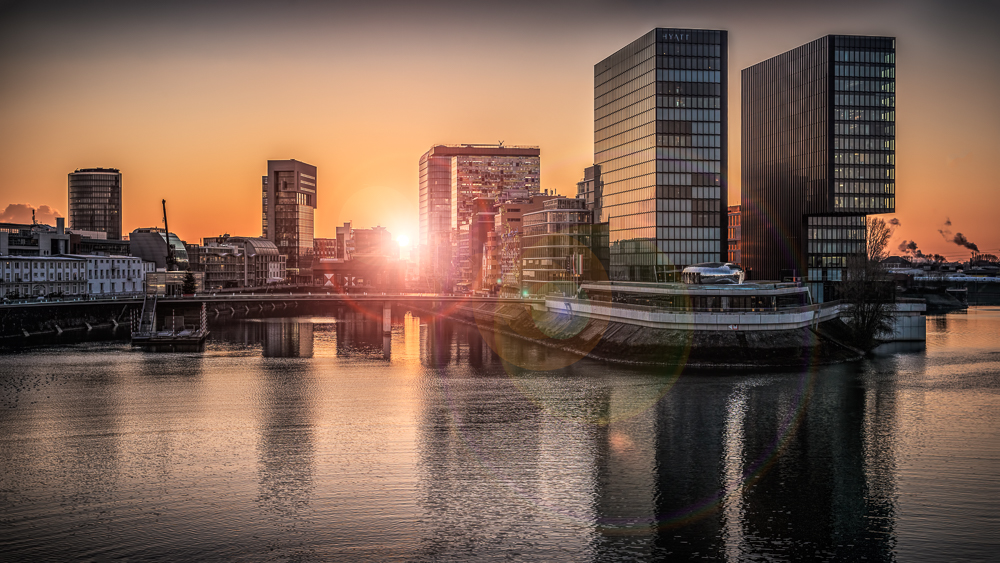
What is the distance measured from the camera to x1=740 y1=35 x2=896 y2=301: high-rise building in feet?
520

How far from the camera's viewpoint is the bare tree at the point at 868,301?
106 metres

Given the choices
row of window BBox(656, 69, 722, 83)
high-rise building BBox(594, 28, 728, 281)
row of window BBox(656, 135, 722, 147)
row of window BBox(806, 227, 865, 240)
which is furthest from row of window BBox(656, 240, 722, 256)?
row of window BBox(656, 69, 722, 83)

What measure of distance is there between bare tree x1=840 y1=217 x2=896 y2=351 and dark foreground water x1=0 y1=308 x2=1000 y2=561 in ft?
86.1

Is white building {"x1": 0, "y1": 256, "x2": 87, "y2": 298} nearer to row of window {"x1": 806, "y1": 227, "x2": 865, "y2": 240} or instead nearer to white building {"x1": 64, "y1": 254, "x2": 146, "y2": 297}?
white building {"x1": 64, "y1": 254, "x2": 146, "y2": 297}

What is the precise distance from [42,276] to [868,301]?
155 metres

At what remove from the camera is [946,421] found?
55.8 meters

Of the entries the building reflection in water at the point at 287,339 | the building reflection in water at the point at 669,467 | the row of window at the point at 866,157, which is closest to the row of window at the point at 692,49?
the row of window at the point at 866,157

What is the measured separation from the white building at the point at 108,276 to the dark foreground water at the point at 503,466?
110 meters

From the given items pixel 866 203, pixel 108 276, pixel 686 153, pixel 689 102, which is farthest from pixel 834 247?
pixel 108 276

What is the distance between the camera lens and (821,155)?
163 m

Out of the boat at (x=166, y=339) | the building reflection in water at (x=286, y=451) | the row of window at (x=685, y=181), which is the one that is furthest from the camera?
the row of window at (x=685, y=181)

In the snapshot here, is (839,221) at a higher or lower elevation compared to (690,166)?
lower

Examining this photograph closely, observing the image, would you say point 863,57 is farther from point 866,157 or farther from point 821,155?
point 821,155

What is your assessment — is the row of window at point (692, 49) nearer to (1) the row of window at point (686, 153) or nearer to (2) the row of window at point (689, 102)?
(2) the row of window at point (689, 102)
